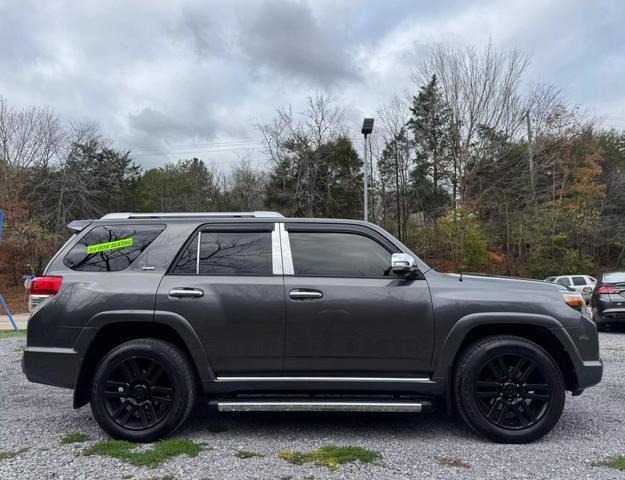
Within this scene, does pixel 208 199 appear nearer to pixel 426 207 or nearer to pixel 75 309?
pixel 426 207

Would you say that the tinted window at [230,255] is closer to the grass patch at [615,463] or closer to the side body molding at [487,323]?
the side body molding at [487,323]

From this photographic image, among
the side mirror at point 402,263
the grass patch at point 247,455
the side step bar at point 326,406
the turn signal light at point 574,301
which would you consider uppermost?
the side mirror at point 402,263

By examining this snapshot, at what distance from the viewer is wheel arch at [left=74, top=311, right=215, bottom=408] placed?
384cm

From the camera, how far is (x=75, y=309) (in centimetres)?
388

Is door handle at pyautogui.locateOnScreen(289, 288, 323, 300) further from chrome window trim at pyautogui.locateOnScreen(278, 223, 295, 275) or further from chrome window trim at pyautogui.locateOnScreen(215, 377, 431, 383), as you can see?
chrome window trim at pyautogui.locateOnScreen(215, 377, 431, 383)

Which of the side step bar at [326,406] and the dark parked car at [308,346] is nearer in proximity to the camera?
the side step bar at [326,406]

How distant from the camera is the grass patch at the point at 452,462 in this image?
338 cm

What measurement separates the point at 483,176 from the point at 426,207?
4498mm

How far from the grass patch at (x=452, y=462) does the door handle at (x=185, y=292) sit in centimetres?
222

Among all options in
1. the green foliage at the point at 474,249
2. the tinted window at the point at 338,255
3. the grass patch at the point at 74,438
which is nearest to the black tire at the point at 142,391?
the grass patch at the point at 74,438

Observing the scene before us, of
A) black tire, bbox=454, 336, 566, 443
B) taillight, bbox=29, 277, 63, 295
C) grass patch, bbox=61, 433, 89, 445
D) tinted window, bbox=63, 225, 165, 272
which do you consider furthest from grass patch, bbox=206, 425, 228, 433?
black tire, bbox=454, 336, 566, 443

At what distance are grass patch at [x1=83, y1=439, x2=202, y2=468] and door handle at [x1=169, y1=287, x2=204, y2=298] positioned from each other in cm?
115

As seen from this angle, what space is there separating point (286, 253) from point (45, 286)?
2.00 metres

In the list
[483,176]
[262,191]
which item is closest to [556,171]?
[483,176]
